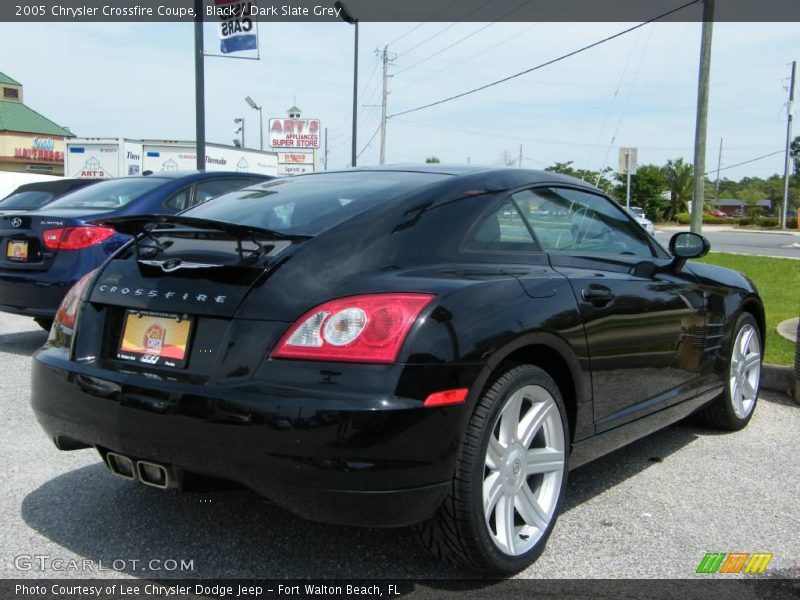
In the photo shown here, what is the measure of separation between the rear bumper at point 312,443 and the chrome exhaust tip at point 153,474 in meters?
0.07

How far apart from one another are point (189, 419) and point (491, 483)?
1.05 meters

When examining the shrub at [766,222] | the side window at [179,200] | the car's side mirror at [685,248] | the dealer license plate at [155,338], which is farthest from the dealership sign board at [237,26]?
the shrub at [766,222]

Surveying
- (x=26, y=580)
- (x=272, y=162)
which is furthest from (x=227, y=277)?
(x=272, y=162)

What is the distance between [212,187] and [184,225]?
4811mm

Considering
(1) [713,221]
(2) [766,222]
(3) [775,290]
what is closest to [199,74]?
(3) [775,290]

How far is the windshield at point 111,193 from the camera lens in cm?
691

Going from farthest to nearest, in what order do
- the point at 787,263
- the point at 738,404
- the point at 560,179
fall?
the point at 787,263 < the point at 738,404 < the point at 560,179

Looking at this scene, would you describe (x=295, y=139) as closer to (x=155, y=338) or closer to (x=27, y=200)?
(x=27, y=200)

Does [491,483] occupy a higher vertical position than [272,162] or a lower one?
lower

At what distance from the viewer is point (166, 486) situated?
267cm

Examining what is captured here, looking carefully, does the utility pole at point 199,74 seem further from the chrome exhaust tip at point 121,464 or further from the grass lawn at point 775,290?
the chrome exhaust tip at point 121,464

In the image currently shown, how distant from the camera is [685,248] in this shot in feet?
13.5

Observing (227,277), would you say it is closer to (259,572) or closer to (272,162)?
(259,572)

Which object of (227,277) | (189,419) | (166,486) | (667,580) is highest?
(227,277)
